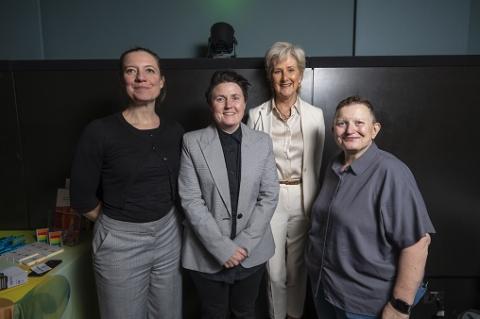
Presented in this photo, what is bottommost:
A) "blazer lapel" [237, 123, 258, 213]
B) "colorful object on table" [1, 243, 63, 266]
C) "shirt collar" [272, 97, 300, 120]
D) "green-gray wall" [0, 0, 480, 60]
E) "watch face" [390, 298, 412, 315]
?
A: "colorful object on table" [1, 243, 63, 266]

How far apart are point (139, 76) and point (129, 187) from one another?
52 cm

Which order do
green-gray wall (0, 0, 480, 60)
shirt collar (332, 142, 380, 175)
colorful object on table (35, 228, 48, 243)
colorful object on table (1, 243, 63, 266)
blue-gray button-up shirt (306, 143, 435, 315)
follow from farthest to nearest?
green-gray wall (0, 0, 480, 60), colorful object on table (35, 228, 48, 243), colorful object on table (1, 243, 63, 266), shirt collar (332, 142, 380, 175), blue-gray button-up shirt (306, 143, 435, 315)

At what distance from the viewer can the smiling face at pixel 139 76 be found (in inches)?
52.9

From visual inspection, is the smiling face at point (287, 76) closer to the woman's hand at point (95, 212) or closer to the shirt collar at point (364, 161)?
the shirt collar at point (364, 161)

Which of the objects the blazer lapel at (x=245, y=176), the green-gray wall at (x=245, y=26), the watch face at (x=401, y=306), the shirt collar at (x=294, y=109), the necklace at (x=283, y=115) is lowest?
the watch face at (x=401, y=306)

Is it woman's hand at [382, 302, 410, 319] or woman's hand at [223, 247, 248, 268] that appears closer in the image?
woman's hand at [382, 302, 410, 319]

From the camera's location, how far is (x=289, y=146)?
1.69 meters

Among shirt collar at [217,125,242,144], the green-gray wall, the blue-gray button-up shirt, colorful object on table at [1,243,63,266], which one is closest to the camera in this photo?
the blue-gray button-up shirt

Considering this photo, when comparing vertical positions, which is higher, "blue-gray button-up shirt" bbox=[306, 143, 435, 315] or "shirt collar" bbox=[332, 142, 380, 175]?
"shirt collar" bbox=[332, 142, 380, 175]

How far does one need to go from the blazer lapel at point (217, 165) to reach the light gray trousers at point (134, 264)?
0.33 metres

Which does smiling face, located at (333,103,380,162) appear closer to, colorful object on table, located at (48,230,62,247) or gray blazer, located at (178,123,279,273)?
gray blazer, located at (178,123,279,273)

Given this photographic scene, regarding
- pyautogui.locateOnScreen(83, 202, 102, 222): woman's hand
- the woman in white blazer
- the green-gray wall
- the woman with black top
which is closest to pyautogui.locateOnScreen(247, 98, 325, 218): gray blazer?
the woman in white blazer

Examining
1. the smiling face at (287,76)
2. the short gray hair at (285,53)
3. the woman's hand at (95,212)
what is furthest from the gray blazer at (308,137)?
the woman's hand at (95,212)

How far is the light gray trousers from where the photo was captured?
4.46ft
